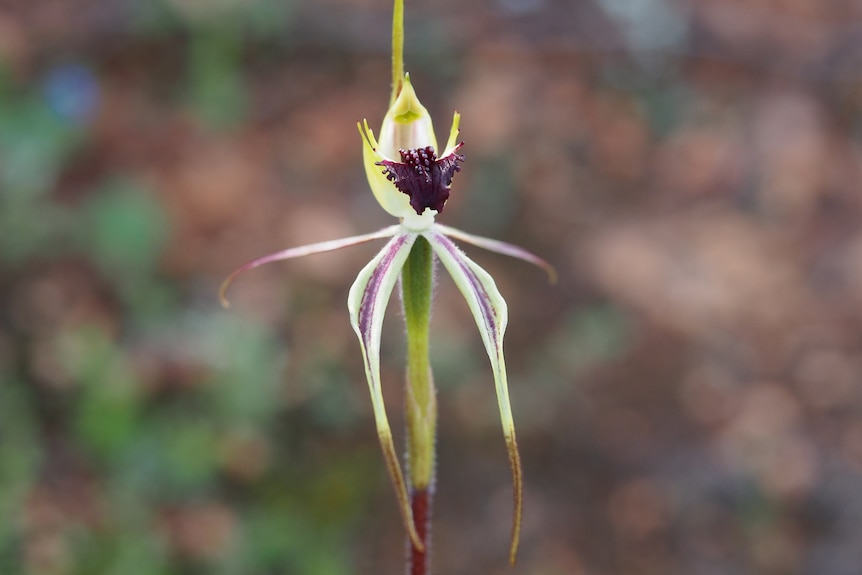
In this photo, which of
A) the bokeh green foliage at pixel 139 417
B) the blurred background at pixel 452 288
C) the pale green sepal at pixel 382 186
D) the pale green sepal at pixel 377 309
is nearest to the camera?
the pale green sepal at pixel 377 309

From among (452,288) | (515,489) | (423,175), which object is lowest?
(515,489)

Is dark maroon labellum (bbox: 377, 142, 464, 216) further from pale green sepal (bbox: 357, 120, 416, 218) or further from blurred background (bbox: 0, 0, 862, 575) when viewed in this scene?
blurred background (bbox: 0, 0, 862, 575)

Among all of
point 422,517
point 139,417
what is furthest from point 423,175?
point 139,417

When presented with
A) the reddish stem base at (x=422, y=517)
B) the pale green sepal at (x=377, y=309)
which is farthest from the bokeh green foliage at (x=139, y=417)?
the pale green sepal at (x=377, y=309)

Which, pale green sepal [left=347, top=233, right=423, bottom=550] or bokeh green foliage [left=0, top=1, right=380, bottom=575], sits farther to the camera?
bokeh green foliage [left=0, top=1, right=380, bottom=575]

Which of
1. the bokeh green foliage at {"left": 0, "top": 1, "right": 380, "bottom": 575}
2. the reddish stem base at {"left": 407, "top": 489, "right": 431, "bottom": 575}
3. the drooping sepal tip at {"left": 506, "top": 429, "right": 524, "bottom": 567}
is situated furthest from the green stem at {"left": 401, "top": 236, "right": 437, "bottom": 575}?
the bokeh green foliage at {"left": 0, "top": 1, "right": 380, "bottom": 575}

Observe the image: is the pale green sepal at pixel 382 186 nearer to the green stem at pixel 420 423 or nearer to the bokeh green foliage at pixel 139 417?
the green stem at pixel 420 423

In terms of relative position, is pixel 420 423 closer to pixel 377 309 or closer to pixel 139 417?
pixel 377 309
